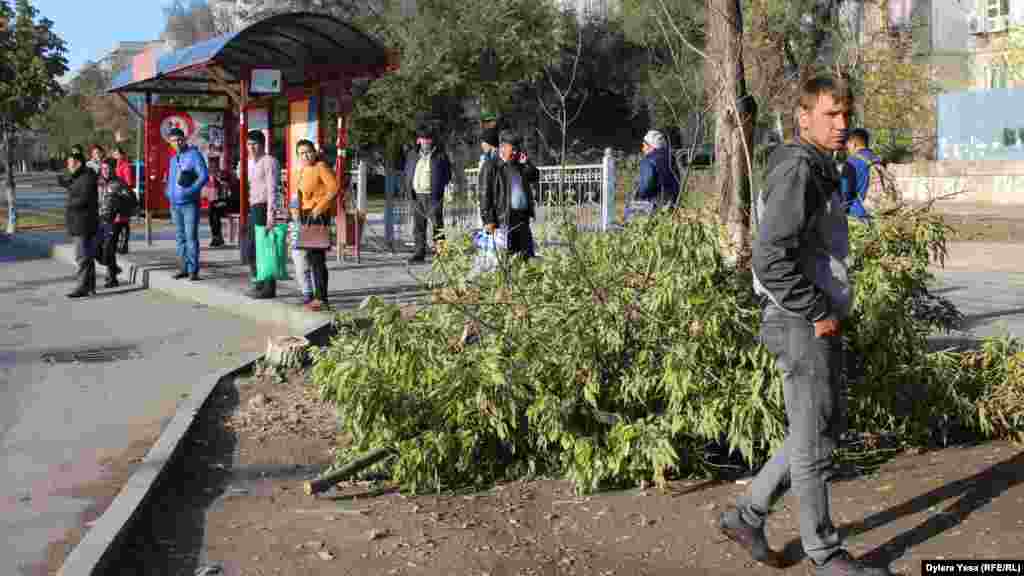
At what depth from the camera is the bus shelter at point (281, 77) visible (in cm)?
1544

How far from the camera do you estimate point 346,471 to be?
240 inches

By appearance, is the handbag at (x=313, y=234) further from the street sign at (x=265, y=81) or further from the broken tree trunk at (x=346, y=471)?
the broken tree trunk at (x=346, y=471)

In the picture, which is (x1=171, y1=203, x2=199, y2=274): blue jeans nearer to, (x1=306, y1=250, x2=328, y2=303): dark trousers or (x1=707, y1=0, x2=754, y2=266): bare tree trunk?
(x1=306, y1=250, x2=328, y2=303): dark trousers

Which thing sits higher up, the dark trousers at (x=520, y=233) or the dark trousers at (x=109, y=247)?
the dark trousers at (x=520, y=233)

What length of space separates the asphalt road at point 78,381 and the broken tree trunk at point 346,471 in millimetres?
1140

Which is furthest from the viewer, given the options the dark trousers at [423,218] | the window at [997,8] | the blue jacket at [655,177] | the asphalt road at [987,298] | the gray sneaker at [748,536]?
the window at [997,8]

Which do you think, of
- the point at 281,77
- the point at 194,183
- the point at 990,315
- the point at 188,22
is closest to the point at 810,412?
the point at 990,315

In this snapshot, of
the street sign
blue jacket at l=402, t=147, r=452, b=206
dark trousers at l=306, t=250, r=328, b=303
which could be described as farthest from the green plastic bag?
the street sign

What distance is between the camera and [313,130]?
1670 cm

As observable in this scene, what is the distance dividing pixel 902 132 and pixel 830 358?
3035 centimetres

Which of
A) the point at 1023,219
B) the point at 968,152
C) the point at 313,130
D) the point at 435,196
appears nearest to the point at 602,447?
the point at 435,196

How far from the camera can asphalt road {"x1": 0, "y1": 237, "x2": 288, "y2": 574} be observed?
20.1 ft

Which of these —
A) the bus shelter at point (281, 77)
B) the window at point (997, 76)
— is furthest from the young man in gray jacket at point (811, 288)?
the window at point (997, 76)

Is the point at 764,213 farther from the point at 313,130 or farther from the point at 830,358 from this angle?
the point at 313,130
